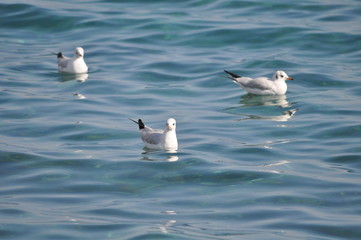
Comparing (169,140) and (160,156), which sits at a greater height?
(169,140)

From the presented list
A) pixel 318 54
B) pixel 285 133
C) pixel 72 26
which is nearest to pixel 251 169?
pixel 285 133

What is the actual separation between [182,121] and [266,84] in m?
2.95

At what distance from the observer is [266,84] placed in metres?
18.0

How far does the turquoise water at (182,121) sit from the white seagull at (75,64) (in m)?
0.23

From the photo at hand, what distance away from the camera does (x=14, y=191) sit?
38.1 feet

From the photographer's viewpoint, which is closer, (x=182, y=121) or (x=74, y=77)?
(x=182, y=121)

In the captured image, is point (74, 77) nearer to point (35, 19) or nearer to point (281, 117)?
point (281, 117)

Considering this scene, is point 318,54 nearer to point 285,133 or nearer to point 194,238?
point 285,133

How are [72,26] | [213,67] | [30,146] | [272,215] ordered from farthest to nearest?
[72,26]
[213,67]
[30,146]
[272,215]

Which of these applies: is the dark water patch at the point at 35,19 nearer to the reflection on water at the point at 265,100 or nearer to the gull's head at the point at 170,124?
the reflection on water at the point at 265,100

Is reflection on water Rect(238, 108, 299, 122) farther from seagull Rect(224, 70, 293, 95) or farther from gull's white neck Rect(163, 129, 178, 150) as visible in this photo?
gull's white neck Rect(163, 129, 178, 150)

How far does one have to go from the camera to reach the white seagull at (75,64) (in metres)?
19.5

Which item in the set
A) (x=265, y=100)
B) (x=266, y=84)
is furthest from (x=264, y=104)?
(x=266, y=84)

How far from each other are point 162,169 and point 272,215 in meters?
2.71
